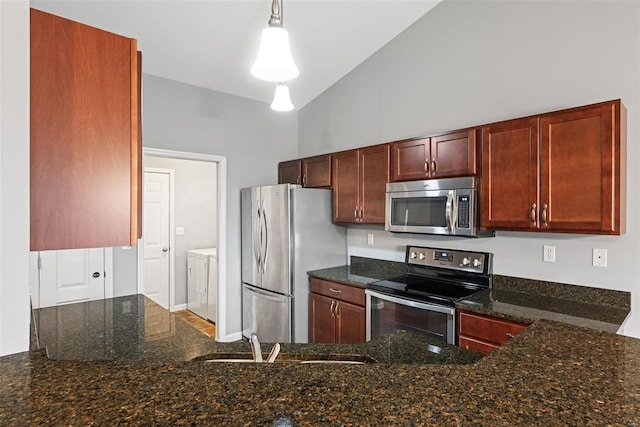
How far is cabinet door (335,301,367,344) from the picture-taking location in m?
2.96

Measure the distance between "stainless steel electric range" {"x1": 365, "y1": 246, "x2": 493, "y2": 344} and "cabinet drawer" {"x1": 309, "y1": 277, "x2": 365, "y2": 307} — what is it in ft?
0.43

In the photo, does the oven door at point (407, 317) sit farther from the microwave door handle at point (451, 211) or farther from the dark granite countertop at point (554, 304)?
the microwave door handle at point (451, 211)

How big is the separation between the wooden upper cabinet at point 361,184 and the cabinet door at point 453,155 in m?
0.45

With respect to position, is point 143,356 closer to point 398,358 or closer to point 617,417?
point 398,358

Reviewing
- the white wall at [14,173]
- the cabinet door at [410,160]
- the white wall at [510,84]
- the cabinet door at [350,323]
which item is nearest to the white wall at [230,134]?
the white wall at [510,84]

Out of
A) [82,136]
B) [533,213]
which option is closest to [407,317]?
[533,213]

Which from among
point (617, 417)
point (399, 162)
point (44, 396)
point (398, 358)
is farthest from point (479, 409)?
point (399, 162)

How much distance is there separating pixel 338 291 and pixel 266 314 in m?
0.94

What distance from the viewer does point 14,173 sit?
0.85m

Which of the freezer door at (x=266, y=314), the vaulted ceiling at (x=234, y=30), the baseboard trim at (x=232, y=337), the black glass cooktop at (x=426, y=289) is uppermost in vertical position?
the vaulted ceiling at (x=234, y=30)

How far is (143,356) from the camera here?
139 centimetres

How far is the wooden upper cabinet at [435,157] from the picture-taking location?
2.54 metres

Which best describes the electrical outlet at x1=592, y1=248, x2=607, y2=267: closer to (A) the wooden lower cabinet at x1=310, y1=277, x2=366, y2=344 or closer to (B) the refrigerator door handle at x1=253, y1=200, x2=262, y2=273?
(A) the wooden lower cabinet at x1=310, y1=277, x2=366, y2=344

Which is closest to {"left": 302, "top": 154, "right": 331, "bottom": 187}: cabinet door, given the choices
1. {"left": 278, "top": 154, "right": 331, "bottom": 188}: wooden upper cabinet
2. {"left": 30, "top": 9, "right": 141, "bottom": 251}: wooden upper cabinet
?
{"left": 278, "top": 154, "right": 331, "bottom": 188}: wooden upper cabinet
